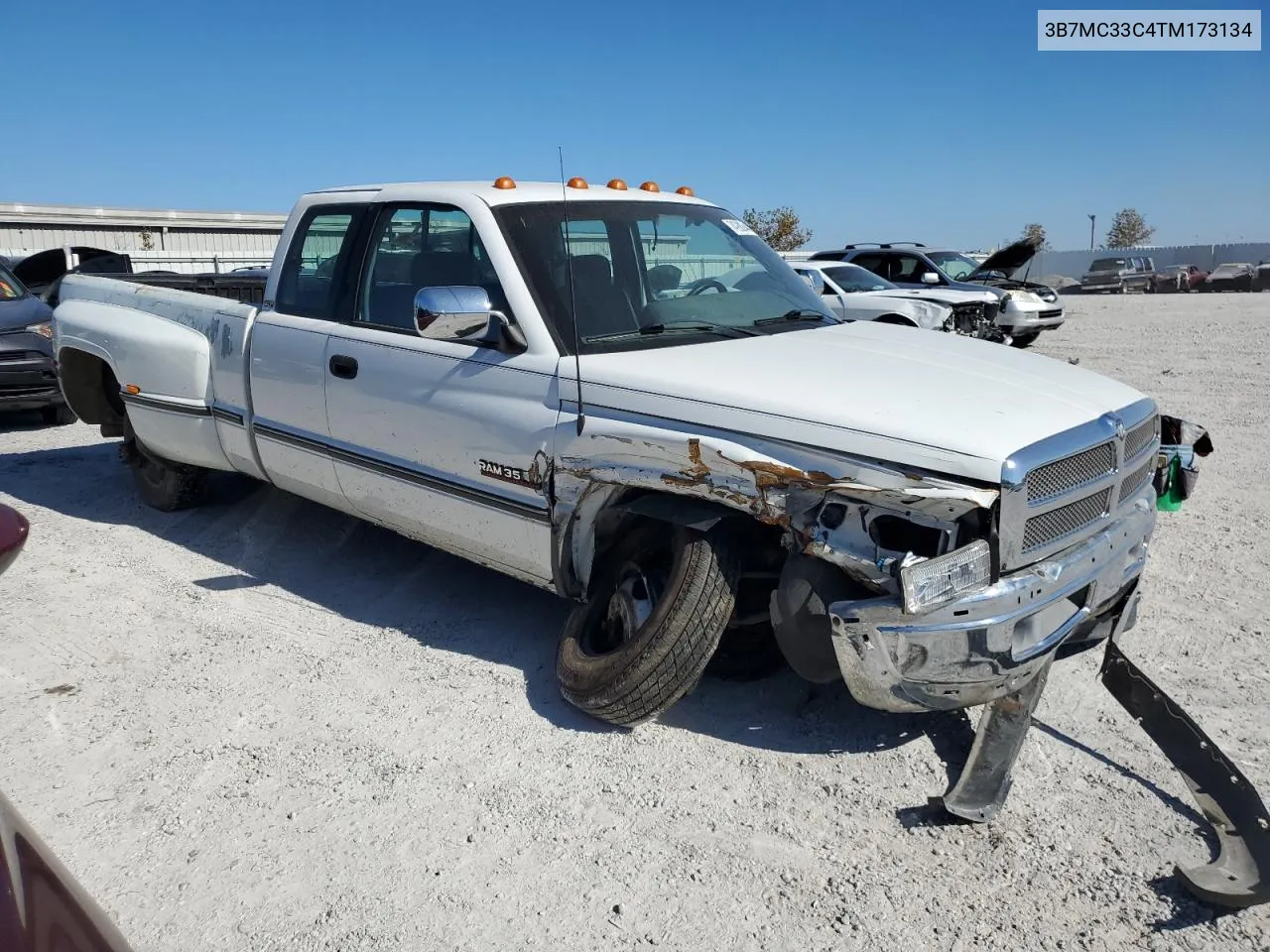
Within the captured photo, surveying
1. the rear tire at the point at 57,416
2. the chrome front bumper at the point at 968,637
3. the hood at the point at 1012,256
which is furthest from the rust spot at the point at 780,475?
the hood at the point at 1012,256

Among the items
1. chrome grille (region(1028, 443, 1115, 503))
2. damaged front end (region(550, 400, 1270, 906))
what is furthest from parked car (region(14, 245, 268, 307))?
chrome grille (region(1028, 443, 1115, 503))

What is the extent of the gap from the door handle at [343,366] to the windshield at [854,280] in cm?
1146

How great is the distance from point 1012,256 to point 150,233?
Result: 22.7 metres

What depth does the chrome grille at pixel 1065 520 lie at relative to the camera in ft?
9.61

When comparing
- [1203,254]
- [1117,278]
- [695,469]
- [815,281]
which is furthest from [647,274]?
[1203,254]

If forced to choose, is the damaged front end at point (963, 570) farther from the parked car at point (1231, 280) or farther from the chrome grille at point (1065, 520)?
the parked car at point (1231, 280)

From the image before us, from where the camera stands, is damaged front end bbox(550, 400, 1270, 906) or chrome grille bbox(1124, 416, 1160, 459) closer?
damaged front end bbox(550, 400, 1270, 906)

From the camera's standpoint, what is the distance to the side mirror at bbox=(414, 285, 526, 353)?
3564mm

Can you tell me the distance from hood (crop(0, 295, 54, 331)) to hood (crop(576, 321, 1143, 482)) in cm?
760

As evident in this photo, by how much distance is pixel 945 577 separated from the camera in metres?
2.80

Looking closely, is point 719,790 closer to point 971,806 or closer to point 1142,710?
point 971,806

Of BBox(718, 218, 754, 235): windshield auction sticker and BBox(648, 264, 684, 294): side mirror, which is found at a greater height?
BBox(718, 218, 754, 235): windshield auction sticker

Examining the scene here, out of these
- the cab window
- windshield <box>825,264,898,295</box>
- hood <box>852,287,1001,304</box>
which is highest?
the cab window

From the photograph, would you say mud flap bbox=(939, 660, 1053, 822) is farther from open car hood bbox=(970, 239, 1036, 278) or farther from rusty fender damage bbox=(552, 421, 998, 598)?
open car hood bbox=(970, 239, 1036, 278)
